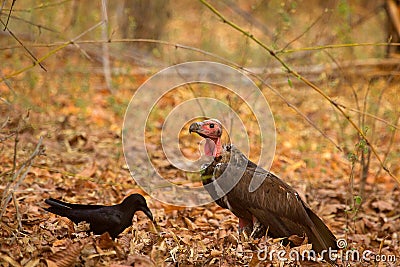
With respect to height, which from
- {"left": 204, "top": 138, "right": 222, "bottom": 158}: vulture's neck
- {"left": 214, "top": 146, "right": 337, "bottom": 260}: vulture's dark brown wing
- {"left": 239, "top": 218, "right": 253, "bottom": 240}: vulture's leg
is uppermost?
{"left": 204, "top": 138, "right": 222, "bottom": 158}: vulture's neck

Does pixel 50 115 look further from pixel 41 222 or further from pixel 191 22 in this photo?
pixel 191 22

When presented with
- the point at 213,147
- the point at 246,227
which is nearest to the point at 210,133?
the point at 213,147

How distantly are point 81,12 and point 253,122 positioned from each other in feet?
13.3

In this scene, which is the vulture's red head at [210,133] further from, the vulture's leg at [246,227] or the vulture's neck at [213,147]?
the vulture's leg at [246,227]

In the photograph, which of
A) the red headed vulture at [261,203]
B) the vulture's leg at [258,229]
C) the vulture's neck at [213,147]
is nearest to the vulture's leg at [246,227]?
the red headed vulture at [261,203]

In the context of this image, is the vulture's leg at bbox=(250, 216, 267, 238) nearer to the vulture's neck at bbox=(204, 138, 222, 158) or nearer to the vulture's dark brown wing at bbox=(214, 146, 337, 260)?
the vulture's dark brown wing at bbox=(214, 146, 337, 260)

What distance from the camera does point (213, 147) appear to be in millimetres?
4699

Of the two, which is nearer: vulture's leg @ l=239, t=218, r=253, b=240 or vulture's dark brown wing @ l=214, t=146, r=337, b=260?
vulture's dark brown wing @ l=214, t=146, r=337, b=260

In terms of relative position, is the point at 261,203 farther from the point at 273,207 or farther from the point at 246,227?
the point at 246,227

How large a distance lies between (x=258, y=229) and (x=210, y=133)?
2.60ft

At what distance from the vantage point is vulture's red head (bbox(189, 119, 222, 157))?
466cm

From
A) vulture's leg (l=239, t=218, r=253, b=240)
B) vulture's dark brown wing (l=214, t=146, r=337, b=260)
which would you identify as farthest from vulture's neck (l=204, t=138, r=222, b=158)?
vulture's leg (l=239, t=218, r=253, b=240)

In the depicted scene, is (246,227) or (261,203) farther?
(246,227)

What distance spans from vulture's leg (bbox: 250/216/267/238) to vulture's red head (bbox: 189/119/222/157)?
1.92 feet
